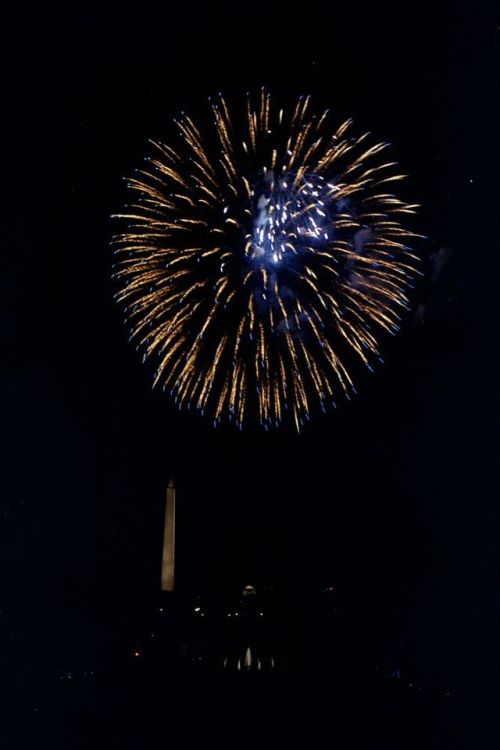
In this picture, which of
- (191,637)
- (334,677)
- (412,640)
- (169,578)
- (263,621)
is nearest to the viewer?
(334,677)

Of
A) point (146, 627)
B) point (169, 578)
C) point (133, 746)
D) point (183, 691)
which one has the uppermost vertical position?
point (169, 578)

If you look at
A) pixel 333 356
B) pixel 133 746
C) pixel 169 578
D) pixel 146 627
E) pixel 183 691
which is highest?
pixel 333 356

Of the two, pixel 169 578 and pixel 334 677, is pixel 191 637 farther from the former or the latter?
pixel 334 677

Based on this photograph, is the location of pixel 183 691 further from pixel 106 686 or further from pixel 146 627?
pixel 146 627

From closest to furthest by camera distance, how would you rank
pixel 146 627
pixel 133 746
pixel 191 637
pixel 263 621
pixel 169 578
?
1. pixel 133 746
2. pixel 146 627
3. pixel 191 637
4. pixel 169 578
5. pixel 263 621

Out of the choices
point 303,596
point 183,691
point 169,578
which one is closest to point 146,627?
point 169,578

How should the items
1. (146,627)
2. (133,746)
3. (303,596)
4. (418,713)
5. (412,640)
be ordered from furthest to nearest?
1. (303,596)
2. (146,627)
3. (412,640)
4. (418,713)
5. (133,746)

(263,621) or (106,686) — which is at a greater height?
(263,621)

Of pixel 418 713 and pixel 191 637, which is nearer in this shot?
pixel 418 713

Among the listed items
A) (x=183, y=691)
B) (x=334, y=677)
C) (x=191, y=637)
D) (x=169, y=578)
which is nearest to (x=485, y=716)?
(x=334, y=677)
